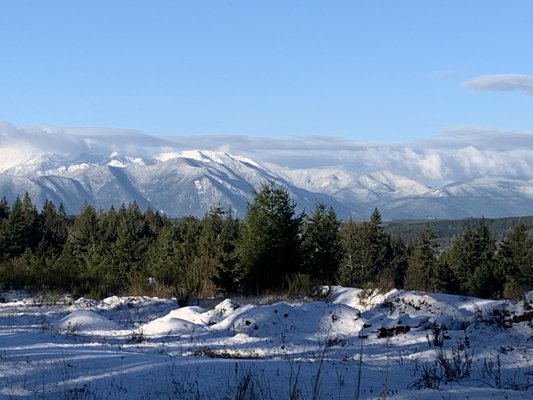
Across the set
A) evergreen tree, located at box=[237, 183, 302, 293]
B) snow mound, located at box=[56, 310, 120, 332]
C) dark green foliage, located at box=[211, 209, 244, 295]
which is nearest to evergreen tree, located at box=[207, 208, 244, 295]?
dark green foliage, located at box=[211, 209, 244, 295]

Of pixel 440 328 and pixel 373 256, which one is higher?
pixel 440 328

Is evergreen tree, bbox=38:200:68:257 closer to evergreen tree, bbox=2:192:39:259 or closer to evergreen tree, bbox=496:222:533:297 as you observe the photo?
evergreen tree, bbox=2:192:39:259

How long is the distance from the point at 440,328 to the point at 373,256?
174ft

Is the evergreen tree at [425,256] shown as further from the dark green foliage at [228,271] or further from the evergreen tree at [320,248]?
the dark green foliage at [228,271]

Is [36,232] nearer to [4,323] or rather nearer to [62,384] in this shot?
[4,323]

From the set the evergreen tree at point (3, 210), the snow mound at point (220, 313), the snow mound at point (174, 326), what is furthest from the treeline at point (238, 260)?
the snow mound at point (174, 326)

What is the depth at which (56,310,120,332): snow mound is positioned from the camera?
1345 cm

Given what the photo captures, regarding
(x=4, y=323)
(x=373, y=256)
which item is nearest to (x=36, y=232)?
(x=373, y=256)

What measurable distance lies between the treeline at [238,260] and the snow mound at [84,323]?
12.3ft

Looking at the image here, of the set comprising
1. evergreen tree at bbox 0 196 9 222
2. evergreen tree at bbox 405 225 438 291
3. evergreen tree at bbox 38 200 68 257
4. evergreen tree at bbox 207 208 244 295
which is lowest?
evergreen tree at bbox 405 225 438 291

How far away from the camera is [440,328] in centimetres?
1150

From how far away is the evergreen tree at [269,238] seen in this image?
76.0 feet

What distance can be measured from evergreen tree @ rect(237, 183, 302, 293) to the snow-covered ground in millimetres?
5640

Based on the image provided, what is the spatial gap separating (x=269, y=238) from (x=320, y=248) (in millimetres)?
5500
